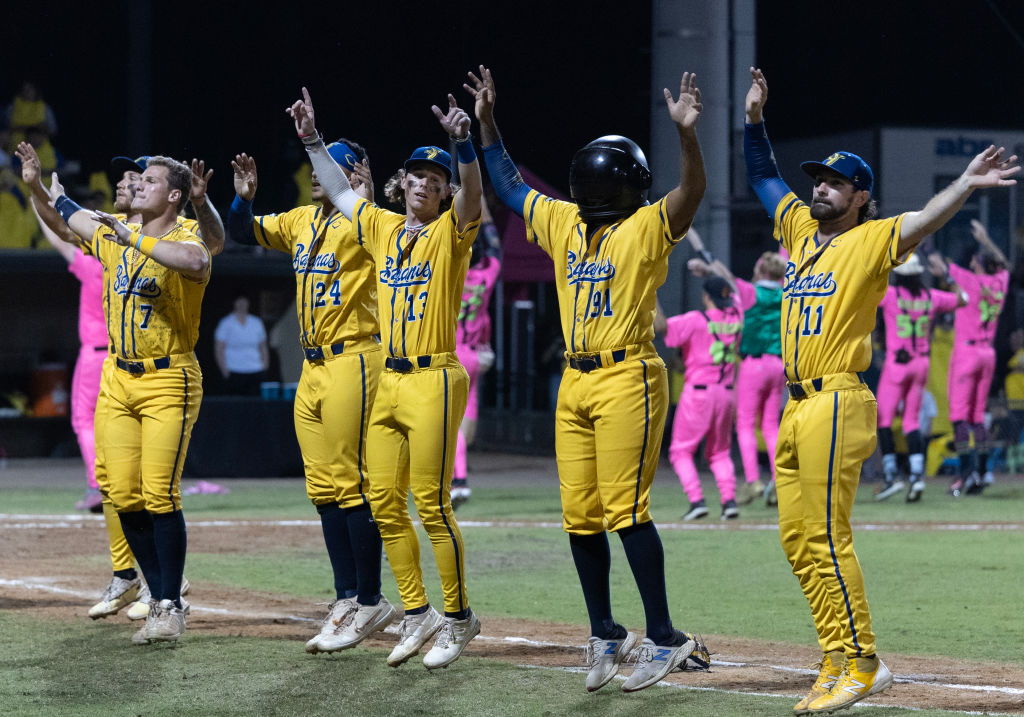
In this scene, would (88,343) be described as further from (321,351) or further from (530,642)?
(530,642)

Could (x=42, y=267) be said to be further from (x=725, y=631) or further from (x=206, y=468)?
(x=725, y=631)

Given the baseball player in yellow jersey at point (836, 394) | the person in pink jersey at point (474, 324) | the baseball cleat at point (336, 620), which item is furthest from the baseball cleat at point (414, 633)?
→ the person in pink jersey at point (474, 324)

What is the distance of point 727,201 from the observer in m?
18.4

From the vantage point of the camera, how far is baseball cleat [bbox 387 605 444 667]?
6289 millimetres

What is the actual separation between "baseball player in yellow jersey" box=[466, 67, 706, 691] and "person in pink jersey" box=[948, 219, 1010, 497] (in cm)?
993

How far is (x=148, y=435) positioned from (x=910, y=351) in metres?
9.31

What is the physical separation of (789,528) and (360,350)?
233 cm

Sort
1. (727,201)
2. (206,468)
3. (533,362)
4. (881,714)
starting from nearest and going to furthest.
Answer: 1. (881,714)
2. (206,468)
3. (727,201)
4. (533,362)

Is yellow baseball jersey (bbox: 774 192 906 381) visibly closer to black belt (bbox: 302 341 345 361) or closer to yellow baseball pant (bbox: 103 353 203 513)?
black belt (bbox: 302 341 345 361)

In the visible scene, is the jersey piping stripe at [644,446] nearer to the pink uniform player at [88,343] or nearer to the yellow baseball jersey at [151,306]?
the yellow baseball jersey at [151,306]

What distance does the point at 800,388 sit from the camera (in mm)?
5758

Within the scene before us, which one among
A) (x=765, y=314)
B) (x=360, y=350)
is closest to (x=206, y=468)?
(x=765, y=314)

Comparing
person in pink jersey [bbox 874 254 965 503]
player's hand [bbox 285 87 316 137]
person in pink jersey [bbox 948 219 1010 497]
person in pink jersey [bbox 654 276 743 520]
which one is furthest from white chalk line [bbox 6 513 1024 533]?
player's hand [bbox 285 87 316 137]

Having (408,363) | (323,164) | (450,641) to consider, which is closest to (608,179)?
(408,363)
